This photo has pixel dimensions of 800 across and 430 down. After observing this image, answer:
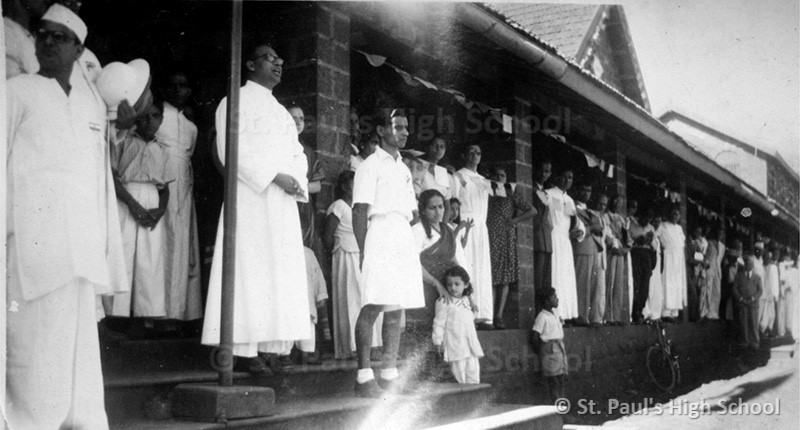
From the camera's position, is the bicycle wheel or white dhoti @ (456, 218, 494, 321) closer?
white dhoti @ (456, 218, 494, 321)

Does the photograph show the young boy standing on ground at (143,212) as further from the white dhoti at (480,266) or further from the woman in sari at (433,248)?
the white dhoti at (480,266)

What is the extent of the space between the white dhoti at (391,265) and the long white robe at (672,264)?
674 cm

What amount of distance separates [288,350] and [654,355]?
7.20m

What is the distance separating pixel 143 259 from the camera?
4641 mm

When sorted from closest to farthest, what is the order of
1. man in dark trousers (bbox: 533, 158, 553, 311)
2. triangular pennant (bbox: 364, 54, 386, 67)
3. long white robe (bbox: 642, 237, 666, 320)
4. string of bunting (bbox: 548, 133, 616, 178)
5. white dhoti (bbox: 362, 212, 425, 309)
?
white dhoti (bbox: 362, 212, 425, 309), triangular pennant (bbox: 364, 54, 386, 67), man in dark trousers (bbox: 533, 158, 553, 311), string of bunting (bbox: 548, 133, 616, 178), long white robe (bbox: 642, 237, 666, 320)

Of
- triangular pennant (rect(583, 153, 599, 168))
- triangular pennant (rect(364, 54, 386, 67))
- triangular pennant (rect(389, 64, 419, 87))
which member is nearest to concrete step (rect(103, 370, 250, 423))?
triangular pennant (rect(364, 54, 386, 67))

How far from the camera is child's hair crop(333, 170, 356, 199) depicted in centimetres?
549

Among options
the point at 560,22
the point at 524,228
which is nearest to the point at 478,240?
the point at 524,228

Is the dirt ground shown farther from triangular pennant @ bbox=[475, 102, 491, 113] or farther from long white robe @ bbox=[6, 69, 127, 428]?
long white robe @ bbox=[6, 69, 127, 428]

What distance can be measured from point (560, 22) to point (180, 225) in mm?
9291

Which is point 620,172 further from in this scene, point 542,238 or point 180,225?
point 180,225

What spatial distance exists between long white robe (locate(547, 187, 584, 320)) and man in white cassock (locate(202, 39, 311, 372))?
15.1ft

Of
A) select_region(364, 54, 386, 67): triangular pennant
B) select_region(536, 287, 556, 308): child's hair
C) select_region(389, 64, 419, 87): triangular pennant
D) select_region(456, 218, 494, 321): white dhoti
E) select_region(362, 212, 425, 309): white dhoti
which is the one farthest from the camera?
select_region(536, 287, 556, 308): child's hair

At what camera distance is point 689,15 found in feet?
16.6
